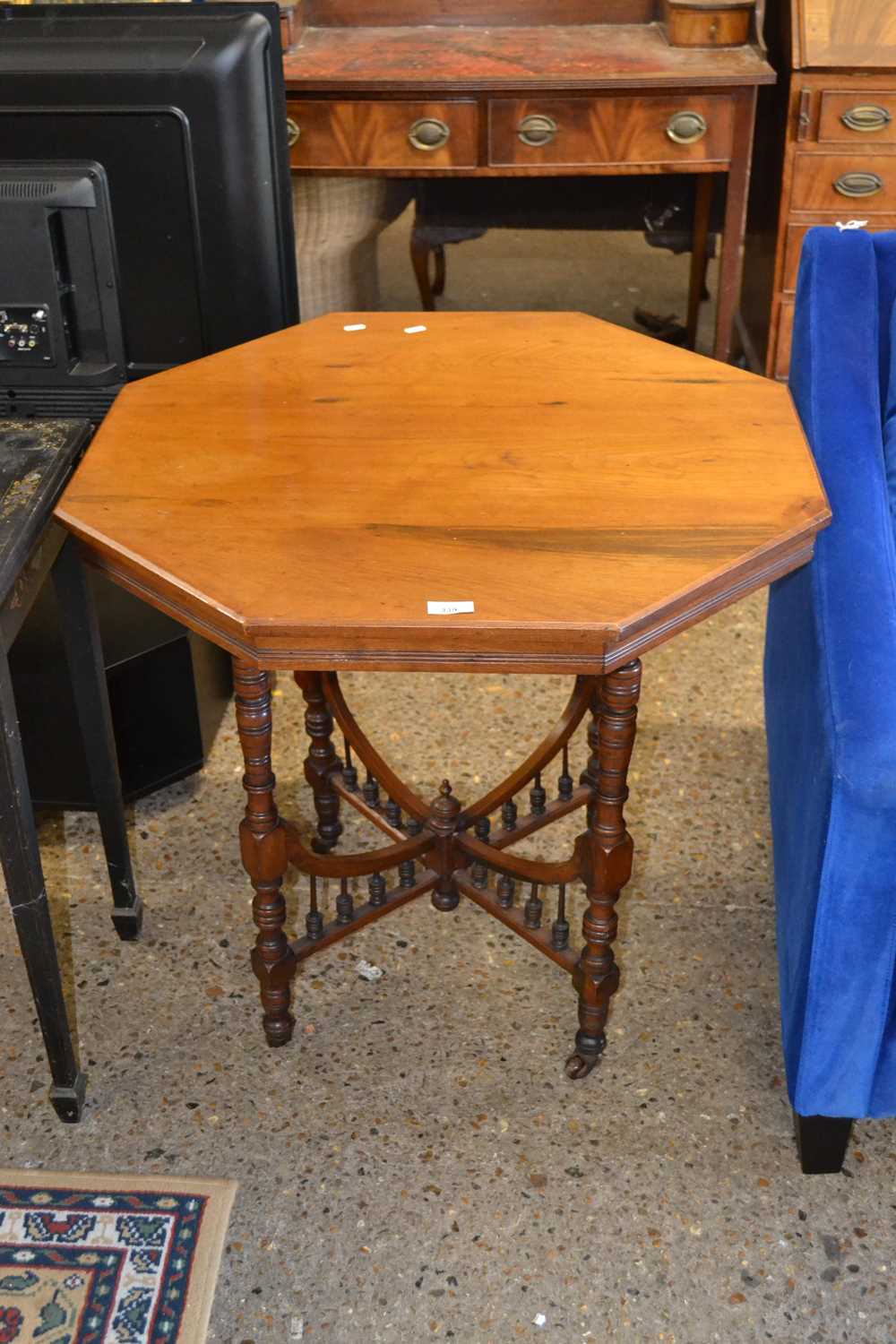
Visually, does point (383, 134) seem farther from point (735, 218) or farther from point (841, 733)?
point (841, 733)

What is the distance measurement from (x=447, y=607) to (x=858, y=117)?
220 cm

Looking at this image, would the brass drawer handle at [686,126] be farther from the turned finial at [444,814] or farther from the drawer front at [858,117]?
the turned finial at [444,814]

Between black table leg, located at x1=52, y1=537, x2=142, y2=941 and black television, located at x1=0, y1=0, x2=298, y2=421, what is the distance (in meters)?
0.54

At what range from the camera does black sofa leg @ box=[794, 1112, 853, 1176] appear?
1.60 m

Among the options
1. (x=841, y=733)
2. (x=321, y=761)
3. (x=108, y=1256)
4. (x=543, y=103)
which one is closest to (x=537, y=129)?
(x=543, y=103)

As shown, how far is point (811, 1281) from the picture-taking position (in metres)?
1.54

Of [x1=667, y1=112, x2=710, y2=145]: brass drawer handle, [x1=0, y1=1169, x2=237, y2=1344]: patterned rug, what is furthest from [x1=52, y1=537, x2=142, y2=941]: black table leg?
[x1=667, y1=112, x2=710, y2=145]: brass drawer handle

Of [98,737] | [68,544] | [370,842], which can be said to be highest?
[68,544]

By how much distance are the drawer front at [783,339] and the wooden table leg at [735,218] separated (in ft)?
0.39

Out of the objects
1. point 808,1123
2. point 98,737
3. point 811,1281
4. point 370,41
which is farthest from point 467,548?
point 370,41

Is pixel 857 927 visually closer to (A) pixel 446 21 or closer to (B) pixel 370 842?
(B) pixel 370 842

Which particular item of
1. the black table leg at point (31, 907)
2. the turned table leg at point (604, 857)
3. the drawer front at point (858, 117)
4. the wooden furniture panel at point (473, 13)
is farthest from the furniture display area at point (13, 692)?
the drawer front at point (858, 117)

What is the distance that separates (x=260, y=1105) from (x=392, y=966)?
297 mm

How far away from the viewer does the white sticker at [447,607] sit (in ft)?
4.36
